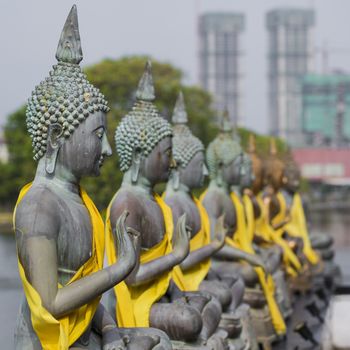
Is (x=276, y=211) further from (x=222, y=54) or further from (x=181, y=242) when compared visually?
(x=222, y=54)

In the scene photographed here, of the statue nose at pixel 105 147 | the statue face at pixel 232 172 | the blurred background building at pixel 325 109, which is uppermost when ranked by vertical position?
the statue nose at pixel 105 147

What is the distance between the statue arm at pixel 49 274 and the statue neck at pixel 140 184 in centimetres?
167

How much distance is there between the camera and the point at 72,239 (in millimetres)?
4555

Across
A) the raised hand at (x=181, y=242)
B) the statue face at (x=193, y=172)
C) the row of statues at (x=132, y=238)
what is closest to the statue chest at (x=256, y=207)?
the row of statues at (x=132, y=238)

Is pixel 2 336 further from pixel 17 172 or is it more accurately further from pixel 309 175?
pixel 309 175

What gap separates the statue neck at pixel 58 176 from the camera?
15.3 ft

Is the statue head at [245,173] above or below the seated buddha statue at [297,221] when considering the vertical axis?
above

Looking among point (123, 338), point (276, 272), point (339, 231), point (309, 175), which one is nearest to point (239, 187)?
point (276, 272)

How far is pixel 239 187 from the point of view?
9672 millimetres

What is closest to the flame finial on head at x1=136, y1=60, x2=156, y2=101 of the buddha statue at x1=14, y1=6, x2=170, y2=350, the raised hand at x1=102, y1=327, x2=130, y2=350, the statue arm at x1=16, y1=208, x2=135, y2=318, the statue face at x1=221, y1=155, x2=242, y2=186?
the buddha statue at x1=14, y1=6, x2=170, y2=350

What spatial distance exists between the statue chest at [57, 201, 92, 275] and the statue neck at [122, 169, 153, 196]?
147cm

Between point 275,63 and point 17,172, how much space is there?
115m

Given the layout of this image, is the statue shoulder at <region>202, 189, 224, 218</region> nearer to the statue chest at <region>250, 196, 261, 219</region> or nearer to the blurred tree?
the statue chest at <region>250, 196, 261, 219</region>

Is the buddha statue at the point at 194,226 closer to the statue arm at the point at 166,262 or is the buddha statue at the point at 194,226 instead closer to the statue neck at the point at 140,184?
the statue neck at the point at 140,184
